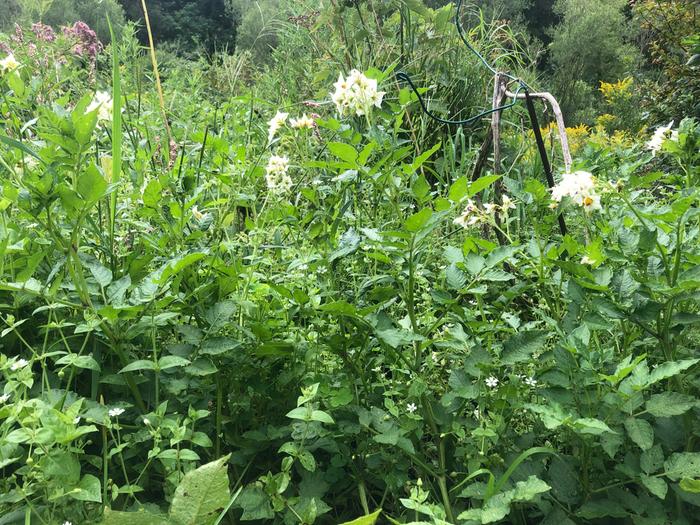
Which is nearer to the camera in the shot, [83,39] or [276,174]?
[276,174]

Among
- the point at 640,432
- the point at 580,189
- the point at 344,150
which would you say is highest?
the point at 344,150

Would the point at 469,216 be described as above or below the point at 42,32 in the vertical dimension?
below

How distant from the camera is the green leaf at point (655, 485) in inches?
29.8

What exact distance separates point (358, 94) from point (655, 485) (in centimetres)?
86

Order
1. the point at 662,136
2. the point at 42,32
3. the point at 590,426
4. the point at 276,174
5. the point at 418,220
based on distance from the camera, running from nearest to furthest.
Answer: the point at 590,426
the point at 418,220
the point at 662,136
the point at 276,174
the point at 42,32

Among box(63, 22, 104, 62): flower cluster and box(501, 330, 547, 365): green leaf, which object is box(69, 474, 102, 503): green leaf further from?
box(63, 22, 104, 62): flower cluster

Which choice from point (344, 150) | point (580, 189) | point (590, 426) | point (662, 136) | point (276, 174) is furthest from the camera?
point (276, 174)

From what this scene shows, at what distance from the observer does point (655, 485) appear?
2.52 ft

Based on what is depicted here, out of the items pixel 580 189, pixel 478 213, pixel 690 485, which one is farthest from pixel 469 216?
pixel 690 485

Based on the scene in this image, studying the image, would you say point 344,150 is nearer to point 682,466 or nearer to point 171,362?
point 171,362

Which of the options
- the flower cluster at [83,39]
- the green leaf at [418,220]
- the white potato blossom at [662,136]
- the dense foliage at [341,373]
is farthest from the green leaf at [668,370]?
the flower cluster at [83,39]

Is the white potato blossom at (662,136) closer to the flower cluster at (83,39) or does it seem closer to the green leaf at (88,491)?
the green leaf at (88,491)

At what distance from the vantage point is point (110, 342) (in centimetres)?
96

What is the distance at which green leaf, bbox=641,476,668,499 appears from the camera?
756 millimetres
